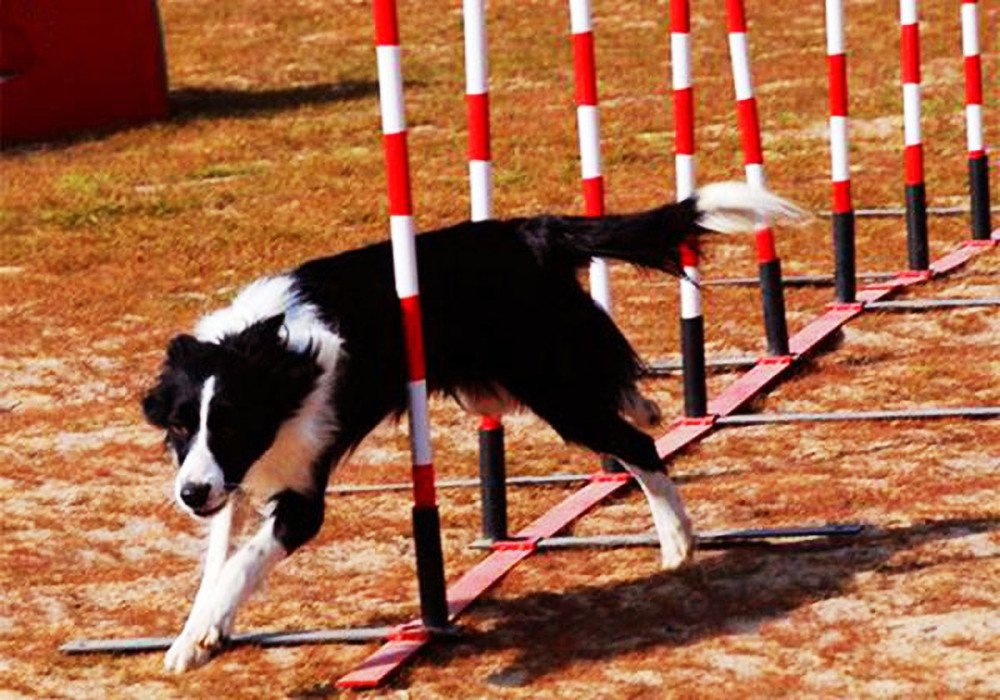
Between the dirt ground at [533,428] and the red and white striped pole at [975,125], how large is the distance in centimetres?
28

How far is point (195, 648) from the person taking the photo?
244 inches

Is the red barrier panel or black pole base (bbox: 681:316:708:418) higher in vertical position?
the red barrier panel

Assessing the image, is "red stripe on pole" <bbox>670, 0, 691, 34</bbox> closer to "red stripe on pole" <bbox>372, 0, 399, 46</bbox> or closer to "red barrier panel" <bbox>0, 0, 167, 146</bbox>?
"red stripe on pole" <bbox>372, 0, 399, 46</bbox>

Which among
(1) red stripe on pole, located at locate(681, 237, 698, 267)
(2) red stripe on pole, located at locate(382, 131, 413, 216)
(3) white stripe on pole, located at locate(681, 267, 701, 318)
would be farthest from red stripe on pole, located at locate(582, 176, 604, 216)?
(2) red stripe on pole, located at locate(382, 131, 413, 216)

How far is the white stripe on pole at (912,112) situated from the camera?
1056cm

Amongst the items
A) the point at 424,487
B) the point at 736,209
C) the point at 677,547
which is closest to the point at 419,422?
the point at 424,487

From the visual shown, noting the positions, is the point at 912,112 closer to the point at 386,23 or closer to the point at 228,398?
the point at 386,23

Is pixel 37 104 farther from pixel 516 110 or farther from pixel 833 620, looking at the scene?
pixel 833 620

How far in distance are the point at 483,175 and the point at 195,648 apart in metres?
1.74

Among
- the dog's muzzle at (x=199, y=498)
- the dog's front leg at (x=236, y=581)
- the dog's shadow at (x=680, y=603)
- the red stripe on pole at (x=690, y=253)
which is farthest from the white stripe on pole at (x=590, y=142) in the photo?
the dog's muzzle at (x=199, y=498)

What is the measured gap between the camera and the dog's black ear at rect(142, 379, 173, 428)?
247 inches

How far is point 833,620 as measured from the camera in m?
6.26

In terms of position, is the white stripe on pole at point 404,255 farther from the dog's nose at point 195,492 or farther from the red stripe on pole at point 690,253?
the red stripe on pole at point 690,253

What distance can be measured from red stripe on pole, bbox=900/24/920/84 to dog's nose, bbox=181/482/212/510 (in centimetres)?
521
